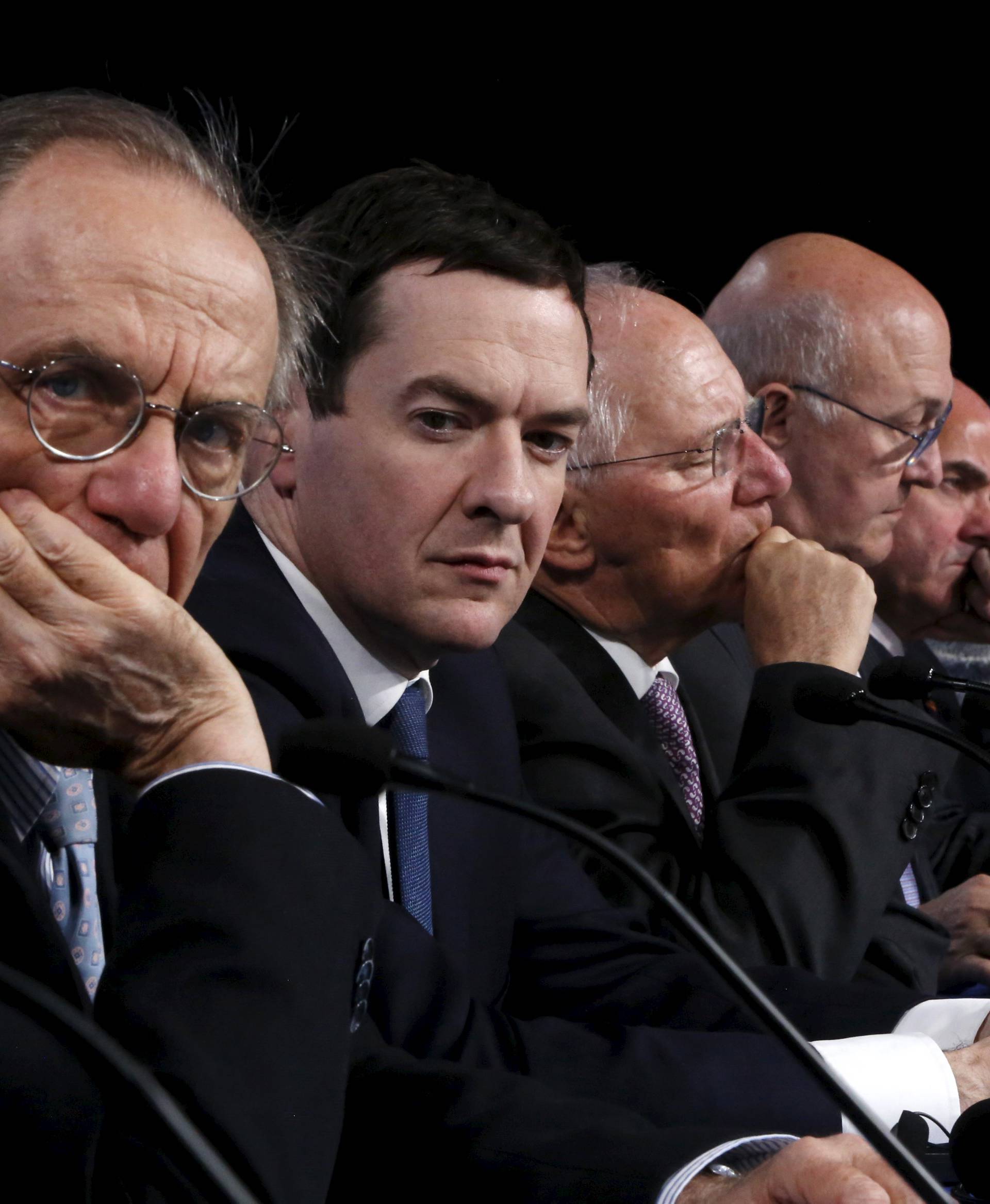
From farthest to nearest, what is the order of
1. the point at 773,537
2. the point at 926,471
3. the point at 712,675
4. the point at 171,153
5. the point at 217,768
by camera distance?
1. the point at 926,471
2. the point at 712,675
3. the point at 773,537
4. the point at 171,153
5. the point at 217,768

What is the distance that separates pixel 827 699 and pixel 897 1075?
48cm

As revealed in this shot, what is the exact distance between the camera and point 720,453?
2.87 meters

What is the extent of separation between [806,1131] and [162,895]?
0.94 meters

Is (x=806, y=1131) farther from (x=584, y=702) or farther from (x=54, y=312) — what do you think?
(x=54, y=312)

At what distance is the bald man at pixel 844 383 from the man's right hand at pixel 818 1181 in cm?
224

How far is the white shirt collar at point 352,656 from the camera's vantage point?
6.88 feet

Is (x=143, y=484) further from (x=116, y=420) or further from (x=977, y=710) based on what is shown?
(x=977, y=710)

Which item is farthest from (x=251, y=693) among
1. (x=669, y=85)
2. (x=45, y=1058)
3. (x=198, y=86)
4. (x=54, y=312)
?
(x=669, y=85)

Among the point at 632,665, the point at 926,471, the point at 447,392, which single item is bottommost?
the point at 632,665

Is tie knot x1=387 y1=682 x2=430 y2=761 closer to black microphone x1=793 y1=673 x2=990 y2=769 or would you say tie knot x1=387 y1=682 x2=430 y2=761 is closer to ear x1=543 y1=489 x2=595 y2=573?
black microphone x1=793 y1=673 x2=990 y2=769

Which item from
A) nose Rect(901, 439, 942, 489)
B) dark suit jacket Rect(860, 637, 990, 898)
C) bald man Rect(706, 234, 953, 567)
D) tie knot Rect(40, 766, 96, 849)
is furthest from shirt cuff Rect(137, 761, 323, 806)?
nose Rect(901, 439, 942, 489)

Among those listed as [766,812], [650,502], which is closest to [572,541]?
[650,502]

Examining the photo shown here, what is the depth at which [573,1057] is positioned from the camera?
184 centimetres

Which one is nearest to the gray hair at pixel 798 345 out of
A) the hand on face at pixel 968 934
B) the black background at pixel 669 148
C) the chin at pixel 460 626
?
the black background at pixel 669 148
